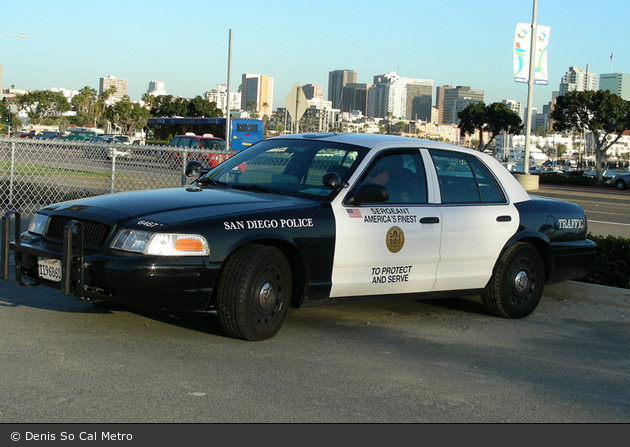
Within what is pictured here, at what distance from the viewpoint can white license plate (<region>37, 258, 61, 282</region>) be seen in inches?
203

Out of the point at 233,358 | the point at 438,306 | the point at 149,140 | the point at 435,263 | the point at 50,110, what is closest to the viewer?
the point at 233,358

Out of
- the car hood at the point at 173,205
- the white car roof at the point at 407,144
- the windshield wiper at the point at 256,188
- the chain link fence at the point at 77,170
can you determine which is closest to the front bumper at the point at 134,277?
the car hood at the point at 173,205

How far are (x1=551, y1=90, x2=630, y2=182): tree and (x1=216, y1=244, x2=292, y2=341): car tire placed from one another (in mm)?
42672

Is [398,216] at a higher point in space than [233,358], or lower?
higher

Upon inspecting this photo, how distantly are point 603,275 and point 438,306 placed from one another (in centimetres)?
221

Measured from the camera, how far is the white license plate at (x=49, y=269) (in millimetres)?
5168

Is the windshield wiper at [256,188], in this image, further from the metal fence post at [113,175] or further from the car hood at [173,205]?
the metal fence post at [113,175]

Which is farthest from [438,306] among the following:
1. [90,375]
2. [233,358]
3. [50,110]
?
[50,110]

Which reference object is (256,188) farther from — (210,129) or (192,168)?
(210,129)

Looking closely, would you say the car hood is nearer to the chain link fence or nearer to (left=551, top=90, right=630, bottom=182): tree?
the chain link fence

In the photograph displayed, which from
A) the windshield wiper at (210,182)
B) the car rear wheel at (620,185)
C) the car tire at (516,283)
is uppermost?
the windshield wiper at (210,182)

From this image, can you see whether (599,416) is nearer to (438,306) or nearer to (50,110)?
(438,306)

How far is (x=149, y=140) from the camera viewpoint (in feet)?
161

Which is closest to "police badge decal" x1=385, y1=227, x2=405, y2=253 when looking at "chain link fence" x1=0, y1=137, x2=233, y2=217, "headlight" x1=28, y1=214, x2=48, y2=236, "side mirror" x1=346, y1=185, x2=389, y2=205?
"side mirror" x1=346, y1=185, x2=389, y2=205
